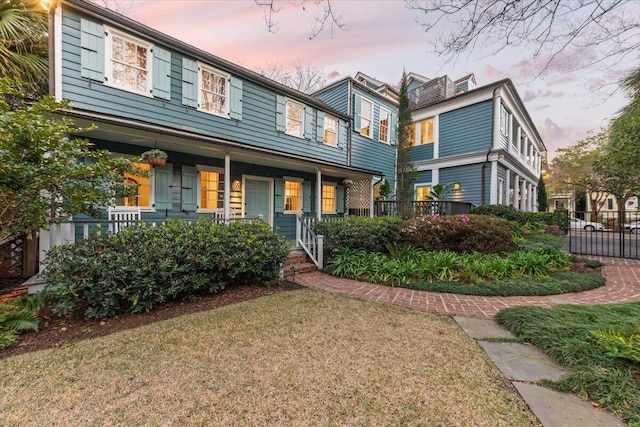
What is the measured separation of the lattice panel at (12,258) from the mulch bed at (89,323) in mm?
2626

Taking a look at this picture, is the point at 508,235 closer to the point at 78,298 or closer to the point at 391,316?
the point at 391,316

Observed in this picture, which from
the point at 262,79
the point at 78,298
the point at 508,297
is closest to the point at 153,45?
the point at 262,79

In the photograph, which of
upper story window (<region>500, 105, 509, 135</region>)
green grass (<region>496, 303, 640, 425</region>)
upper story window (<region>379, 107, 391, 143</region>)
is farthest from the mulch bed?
upper story window (<region>500, 105, 509, 135</region>)

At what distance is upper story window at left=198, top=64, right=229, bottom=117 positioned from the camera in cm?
766

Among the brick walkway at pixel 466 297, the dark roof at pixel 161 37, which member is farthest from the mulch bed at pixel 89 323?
the dark roof at pixel 161 37

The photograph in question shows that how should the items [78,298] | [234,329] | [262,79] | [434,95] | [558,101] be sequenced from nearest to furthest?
[234,329] < [78,298] < [558,101] < [262,79] < [434,95]

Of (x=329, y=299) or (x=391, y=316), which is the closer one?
(x=391, y=316)

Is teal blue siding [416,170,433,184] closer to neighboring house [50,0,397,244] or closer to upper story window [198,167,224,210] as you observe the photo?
neighboring house [50,0,397,244]

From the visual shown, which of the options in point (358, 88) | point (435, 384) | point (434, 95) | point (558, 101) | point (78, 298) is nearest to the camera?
point (435, 384)

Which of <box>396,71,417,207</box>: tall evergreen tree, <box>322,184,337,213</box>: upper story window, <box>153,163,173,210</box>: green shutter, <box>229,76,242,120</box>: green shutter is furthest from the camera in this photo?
<box>396,71,417,207</box>: tall evergreen tree

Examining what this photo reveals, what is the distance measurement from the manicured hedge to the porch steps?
8286 mm

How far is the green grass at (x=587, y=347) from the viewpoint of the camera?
6.51ft

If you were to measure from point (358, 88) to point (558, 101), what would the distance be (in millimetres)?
8105

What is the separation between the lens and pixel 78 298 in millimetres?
3643
